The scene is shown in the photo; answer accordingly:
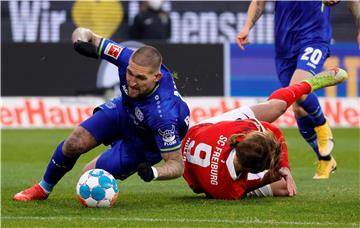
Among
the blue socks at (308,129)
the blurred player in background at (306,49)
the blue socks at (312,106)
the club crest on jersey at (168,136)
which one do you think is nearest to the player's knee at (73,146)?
the club crest on jersey at (168,136)

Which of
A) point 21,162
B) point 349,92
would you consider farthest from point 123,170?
point 349,92

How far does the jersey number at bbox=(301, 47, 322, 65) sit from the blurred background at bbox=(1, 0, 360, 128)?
8.02 m

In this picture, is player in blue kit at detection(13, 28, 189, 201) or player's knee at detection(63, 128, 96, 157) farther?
player's knee at detection(63, 128, 96, 157)

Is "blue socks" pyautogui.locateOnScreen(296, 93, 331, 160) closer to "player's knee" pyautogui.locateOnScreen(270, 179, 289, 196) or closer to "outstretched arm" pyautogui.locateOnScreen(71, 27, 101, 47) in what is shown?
"player's knee" pyautogui.locateOnScreen(270, 179, 289, 196)

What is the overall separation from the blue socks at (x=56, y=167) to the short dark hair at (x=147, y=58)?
1155 millimetres

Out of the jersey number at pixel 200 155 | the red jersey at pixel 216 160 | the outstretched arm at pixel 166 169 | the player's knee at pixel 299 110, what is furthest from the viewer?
the player's knee at pixel 299 110

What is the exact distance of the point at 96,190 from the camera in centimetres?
839

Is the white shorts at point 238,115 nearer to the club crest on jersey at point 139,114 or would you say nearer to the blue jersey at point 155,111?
the blue jersey at point 155,111

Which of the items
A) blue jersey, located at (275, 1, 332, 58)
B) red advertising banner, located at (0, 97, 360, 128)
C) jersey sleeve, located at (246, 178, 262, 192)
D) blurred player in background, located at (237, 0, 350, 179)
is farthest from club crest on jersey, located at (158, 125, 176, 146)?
red advertising banner, located at (0, 97, 360, 128)

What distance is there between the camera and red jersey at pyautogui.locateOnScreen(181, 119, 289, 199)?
28.7 ft

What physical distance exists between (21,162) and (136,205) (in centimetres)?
536

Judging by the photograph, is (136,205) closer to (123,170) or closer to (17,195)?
(123,170)

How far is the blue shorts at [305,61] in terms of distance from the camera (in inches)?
439

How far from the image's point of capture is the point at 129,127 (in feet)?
29.2
